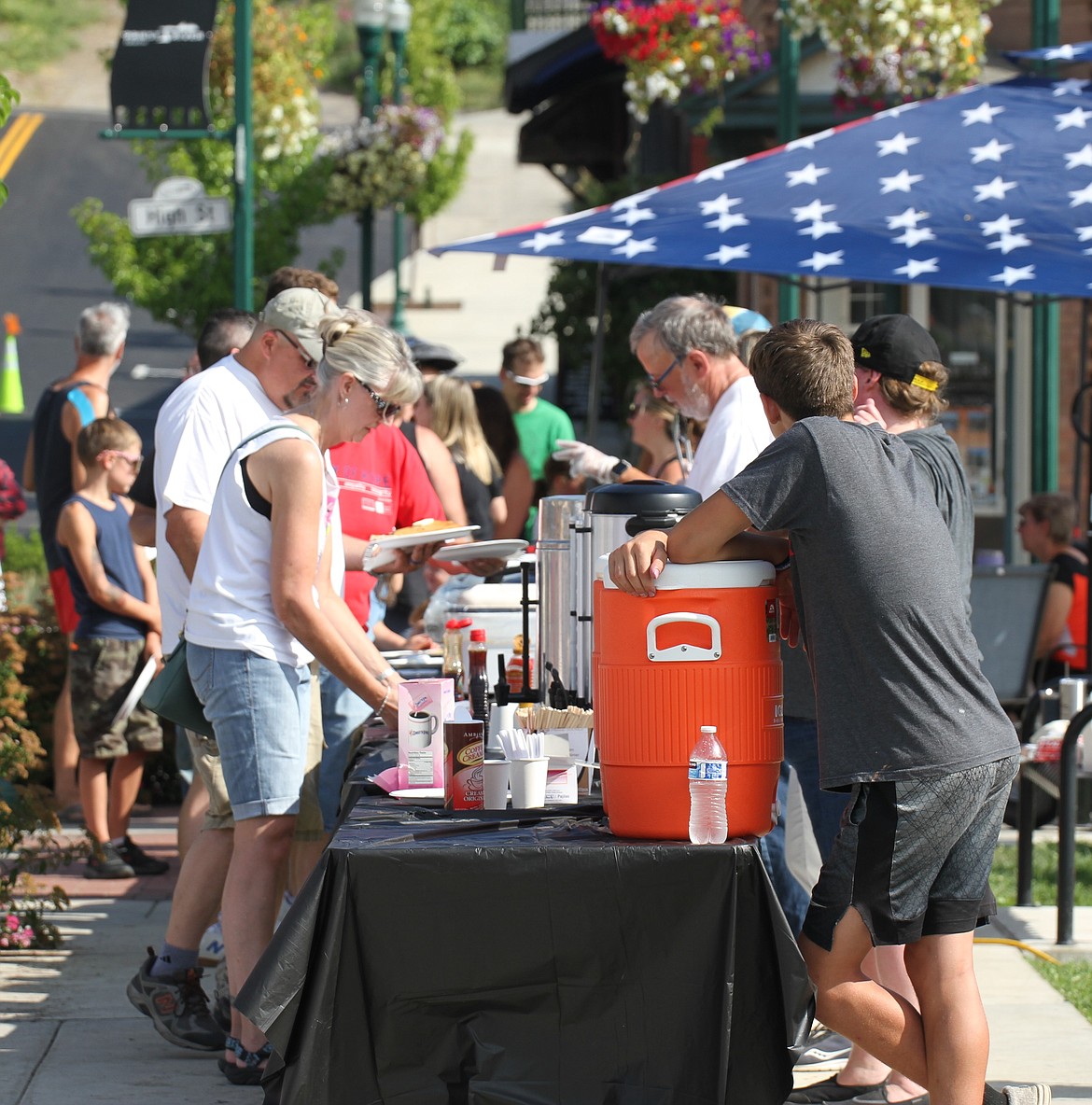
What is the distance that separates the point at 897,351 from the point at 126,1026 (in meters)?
3.02

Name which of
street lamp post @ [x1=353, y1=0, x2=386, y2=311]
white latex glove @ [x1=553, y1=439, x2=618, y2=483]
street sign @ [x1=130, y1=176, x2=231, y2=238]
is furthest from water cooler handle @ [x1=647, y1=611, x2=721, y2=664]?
street lamp post @ [x1=353, y1=0, x2=386, y2=311]

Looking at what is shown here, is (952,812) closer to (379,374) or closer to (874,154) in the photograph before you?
(379,374)

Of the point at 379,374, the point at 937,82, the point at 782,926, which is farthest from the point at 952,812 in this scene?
the point at 937,82

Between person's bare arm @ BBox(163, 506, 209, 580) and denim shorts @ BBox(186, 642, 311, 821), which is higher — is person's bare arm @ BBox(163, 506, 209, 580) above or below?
above

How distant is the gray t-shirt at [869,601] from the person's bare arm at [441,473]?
136 inches

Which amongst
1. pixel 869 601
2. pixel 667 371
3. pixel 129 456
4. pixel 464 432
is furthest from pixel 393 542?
pixel 464 432

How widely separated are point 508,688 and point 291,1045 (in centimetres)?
147

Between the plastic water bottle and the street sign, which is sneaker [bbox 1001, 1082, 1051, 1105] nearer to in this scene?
the plastic water bottle

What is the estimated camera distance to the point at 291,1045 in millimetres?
3084

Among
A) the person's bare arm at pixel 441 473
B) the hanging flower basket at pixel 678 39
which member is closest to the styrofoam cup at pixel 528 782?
the person's bare arm at pixel 441 473

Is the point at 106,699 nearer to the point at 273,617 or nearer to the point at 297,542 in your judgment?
the point at 273,617

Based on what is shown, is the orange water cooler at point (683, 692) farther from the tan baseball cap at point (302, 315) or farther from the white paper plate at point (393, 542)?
the tan baseball cap at point (302, 315)

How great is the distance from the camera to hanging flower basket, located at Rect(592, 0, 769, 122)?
A: 9.83 m

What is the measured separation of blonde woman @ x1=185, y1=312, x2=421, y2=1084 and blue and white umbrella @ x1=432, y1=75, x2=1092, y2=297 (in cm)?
255
